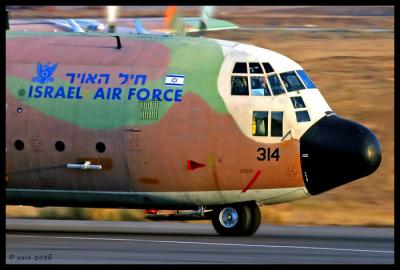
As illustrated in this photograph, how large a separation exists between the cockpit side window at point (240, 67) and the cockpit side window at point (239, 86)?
13cm

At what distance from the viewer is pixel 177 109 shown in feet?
67.4

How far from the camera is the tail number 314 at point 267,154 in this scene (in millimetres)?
20266

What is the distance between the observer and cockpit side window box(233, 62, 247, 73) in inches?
818

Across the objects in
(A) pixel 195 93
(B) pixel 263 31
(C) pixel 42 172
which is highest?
(B) pixel 263 31

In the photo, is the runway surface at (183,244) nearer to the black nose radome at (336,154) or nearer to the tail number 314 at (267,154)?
the black nose radome at (336,154)

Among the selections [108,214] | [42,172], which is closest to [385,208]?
[108,214]

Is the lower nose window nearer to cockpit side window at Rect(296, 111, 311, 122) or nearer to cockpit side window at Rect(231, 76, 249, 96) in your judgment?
cockpit side window at Rect(296, 111, 311, 122)

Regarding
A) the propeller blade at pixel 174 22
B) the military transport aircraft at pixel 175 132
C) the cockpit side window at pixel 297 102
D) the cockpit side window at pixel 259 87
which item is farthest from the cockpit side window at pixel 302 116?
the propeller blade at pixel 174 22

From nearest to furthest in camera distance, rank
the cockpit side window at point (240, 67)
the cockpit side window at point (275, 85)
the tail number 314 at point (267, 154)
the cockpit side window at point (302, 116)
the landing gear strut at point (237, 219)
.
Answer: the tail number 314 at point (267, 154) < the cockpit side window at point (302, 116) < the cockpit side window at point (275, 85) < the cockpit side window at point (240, 67) < the landing gear strut at point (237, 219)

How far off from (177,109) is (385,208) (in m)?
11.4

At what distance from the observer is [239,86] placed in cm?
2064

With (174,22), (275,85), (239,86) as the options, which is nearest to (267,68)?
(275,85)

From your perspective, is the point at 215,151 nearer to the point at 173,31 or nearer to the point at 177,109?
the point at 177,109
